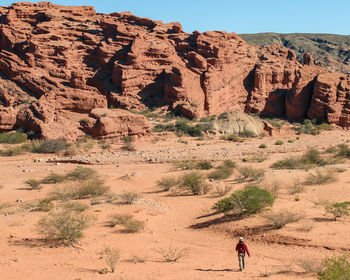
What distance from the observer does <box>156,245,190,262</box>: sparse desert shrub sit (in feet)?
22.3

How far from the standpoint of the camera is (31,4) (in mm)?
41281

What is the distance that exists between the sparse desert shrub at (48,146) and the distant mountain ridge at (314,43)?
71.1 meters

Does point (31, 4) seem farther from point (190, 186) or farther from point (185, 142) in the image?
point (190, 186)

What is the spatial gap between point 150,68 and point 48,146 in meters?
18.5

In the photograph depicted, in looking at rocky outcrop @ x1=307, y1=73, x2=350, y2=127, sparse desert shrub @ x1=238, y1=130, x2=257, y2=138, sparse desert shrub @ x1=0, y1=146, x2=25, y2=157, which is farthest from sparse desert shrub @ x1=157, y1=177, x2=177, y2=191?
rocky outcrop @ x1=307, y1=73, x2=350, y2=127

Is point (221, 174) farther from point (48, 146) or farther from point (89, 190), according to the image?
point (48, 146)

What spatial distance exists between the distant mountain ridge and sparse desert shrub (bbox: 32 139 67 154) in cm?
7114

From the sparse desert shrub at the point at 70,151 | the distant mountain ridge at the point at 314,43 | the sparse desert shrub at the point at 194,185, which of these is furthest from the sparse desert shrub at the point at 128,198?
the distant mountain ridge at the point at 314,43

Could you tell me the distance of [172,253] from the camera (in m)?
7.04

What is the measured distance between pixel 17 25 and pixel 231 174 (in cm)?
3364

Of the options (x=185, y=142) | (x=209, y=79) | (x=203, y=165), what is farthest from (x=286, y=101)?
(x=203, y=165)

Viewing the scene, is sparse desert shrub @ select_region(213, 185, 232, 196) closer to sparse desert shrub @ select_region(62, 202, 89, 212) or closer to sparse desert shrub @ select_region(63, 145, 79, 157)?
sparse desert shrub @ select_region(62, 202, 89, 212)

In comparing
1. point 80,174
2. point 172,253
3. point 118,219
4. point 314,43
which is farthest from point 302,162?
point 314,43

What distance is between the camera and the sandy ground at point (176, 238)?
620cm
